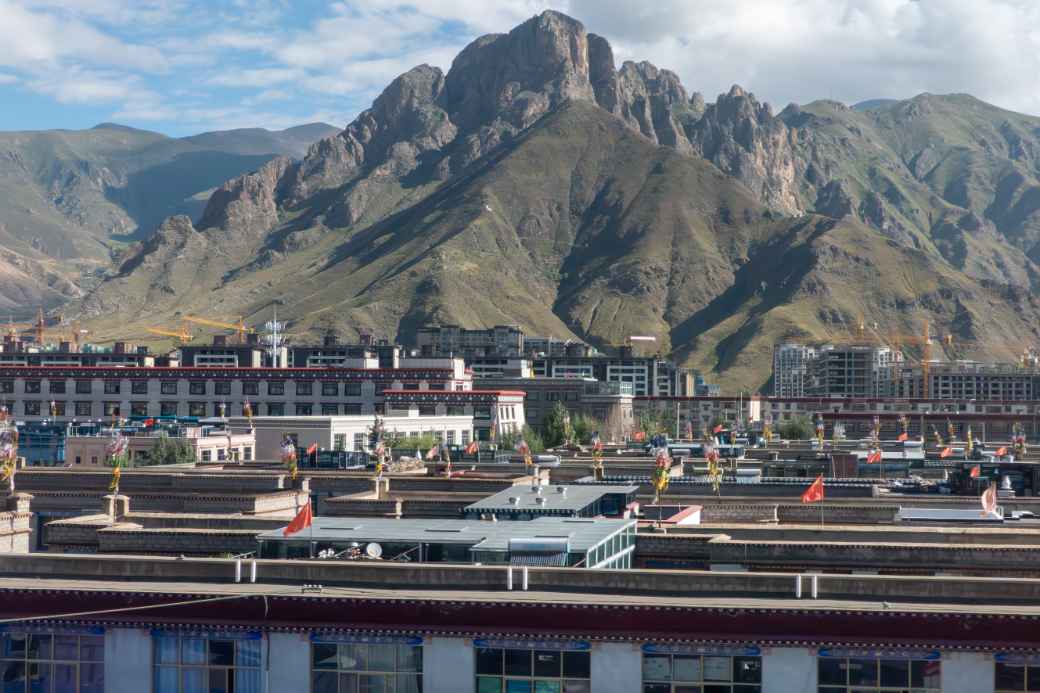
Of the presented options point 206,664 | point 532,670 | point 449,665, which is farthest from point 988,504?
point 206,664

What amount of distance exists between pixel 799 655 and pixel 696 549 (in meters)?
11.2

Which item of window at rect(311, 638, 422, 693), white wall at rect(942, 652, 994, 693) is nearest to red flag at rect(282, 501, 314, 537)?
window at rect(311, 638, 422, 693)

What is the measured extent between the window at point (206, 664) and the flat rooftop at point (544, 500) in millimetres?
20586

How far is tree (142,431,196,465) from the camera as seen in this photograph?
437ft

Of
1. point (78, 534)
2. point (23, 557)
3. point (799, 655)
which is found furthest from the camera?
point (78, 534)

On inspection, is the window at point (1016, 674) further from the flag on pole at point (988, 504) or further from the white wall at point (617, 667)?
the flag on pole at point (988, 504)

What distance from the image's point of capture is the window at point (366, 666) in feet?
123

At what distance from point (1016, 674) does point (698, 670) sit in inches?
278

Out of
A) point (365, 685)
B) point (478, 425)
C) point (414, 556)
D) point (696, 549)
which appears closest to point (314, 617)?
point (365, 685)

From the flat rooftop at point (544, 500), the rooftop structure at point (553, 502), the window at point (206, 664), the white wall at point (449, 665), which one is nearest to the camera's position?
the white wall at point (449, 665)

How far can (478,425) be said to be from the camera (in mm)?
197500

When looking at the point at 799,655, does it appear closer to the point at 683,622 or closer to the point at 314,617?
the point at 683,622

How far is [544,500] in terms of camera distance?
5878 cm

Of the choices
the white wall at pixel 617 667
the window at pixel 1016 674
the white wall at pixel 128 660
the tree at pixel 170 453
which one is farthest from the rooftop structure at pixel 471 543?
the tree at pixel 170 453
